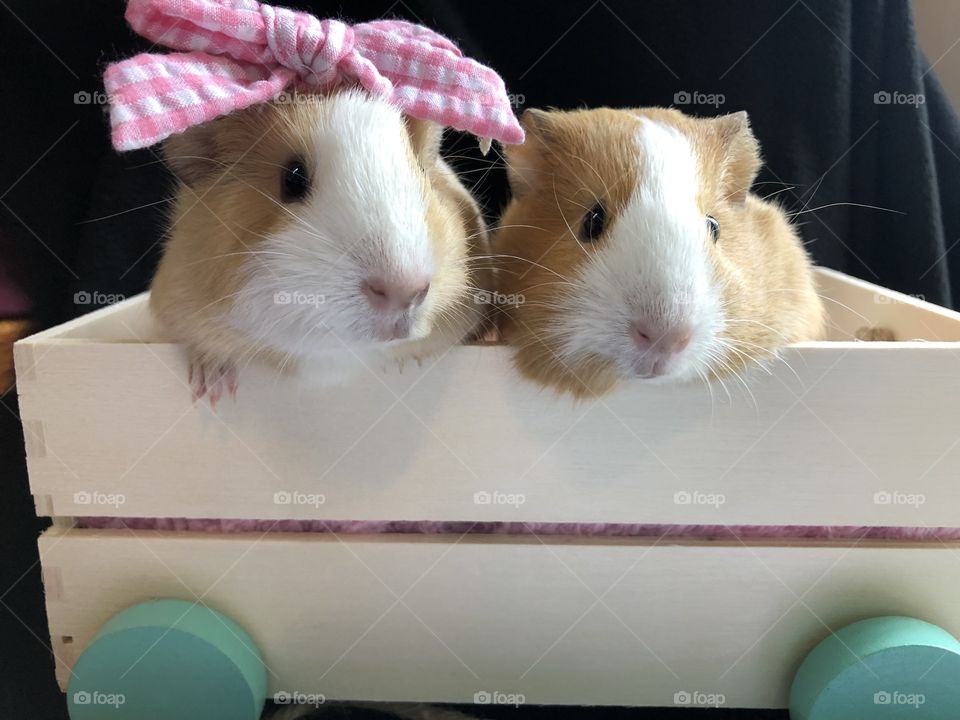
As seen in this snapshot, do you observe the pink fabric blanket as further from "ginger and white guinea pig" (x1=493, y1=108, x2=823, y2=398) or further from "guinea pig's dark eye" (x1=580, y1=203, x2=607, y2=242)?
"guinea pig's dark eye" (x1=580, y1=203, x2=607, y2=242)

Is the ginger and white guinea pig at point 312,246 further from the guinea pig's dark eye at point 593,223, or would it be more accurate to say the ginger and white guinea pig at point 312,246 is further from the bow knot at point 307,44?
the guinea pig's dark eye at point 593,223

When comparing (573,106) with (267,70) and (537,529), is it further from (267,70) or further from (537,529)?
(537,529)

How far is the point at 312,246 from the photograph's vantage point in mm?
732

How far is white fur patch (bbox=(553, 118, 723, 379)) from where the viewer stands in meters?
0.78

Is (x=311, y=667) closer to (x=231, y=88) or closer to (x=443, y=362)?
(x=443, y=362)

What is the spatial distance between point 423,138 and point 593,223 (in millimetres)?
249

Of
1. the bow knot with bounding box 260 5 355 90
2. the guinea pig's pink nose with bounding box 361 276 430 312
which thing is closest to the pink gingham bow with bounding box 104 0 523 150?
the bow knot with bounding box 260 5 355 90

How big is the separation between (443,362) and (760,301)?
1.37ft

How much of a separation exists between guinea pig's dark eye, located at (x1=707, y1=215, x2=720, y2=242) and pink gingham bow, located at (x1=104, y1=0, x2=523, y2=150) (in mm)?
266

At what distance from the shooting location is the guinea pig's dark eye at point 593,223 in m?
0.88

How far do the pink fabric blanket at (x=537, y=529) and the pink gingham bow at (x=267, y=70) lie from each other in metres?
0.51

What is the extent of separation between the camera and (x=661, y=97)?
A: 4.92ft

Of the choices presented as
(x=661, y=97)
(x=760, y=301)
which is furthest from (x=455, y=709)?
(x=661, y=97)

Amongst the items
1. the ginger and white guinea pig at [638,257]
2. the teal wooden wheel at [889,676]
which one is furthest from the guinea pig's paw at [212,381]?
the teal wooden wheel at [889,676]
